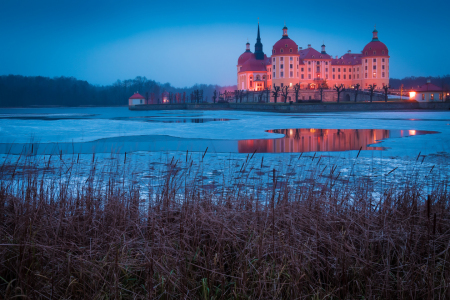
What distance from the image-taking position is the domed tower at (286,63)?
75062mm

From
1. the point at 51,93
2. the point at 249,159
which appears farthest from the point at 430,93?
the point at 51,93

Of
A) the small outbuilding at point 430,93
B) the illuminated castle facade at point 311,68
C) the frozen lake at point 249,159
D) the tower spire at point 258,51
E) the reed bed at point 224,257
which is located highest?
the tower spire at point 258,51

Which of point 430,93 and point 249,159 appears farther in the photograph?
point 430,93

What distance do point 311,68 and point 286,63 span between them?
748cm

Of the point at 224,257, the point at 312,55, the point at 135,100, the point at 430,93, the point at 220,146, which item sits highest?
the point at 312,55

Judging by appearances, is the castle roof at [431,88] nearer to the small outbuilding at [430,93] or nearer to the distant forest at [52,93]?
the small outbuilding at [430,93]

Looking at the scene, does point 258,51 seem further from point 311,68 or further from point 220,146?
point 220,146

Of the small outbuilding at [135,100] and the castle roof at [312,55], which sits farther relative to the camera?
the small outbuilding at [135,100]

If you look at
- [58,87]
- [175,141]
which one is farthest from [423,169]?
[58,87]

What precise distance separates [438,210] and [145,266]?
129 inches

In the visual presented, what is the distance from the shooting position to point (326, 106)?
50.6 m

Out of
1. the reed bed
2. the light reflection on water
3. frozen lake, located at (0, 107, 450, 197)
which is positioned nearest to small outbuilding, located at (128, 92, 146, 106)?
frozen lake, located at (0, 107, 450, 197)

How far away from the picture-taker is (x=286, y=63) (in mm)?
75188

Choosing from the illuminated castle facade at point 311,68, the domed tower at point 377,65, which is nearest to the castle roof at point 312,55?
the illuminated castle facade at point 311,68
